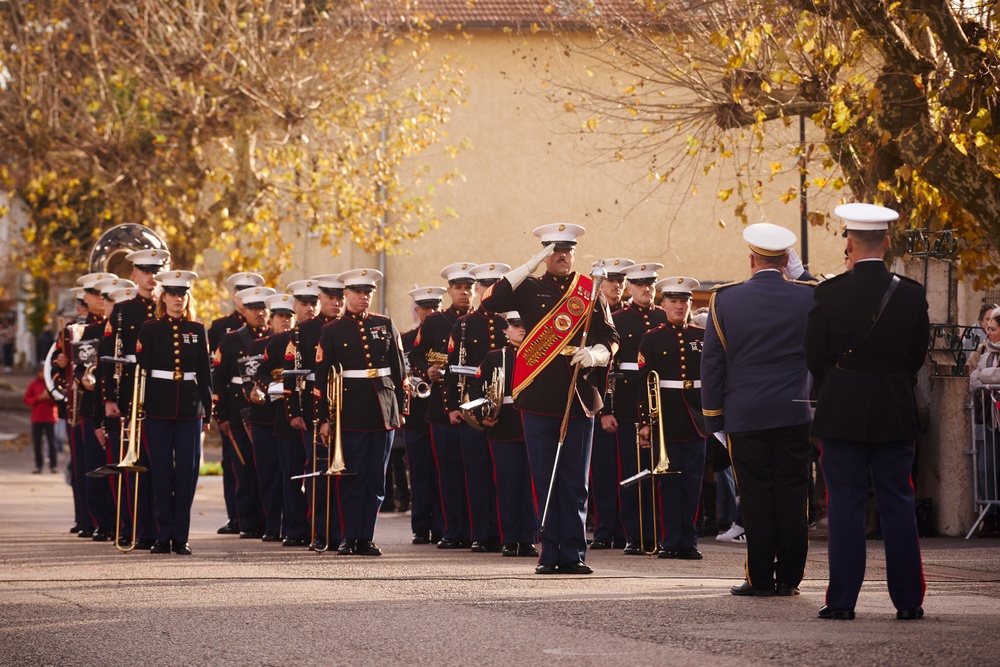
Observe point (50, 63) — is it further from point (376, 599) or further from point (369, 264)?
point (376, 599)

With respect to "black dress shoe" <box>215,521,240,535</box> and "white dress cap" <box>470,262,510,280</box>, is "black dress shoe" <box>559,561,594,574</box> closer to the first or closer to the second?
"white dress cap" <box>470,262,510,280</box>

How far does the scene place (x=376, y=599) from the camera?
984 cm

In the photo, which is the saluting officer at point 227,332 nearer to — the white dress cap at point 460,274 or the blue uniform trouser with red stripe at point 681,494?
the white dress cap at point 460,274

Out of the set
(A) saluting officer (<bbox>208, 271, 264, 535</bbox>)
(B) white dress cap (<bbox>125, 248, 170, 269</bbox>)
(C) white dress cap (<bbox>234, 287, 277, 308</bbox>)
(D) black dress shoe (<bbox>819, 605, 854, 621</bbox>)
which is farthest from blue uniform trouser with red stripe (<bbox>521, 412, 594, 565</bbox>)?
(A) saluting officer (<bbox>208, 271, 264, 535</bbox>)

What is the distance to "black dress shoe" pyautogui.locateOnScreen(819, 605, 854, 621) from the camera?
8461 mm

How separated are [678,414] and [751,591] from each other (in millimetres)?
3869

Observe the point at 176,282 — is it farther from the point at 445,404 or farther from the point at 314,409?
the point at 445,404

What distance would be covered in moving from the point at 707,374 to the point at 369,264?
2685 cm

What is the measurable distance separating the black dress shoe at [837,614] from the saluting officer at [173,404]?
6.46 metres

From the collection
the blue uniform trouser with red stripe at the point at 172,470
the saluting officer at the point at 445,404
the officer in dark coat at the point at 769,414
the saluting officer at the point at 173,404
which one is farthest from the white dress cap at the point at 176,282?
the officer in dark coat at the point at 769,414

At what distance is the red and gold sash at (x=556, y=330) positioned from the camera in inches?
448

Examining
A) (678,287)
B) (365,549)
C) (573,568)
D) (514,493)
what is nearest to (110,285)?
(365,549)

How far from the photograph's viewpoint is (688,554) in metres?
12.9

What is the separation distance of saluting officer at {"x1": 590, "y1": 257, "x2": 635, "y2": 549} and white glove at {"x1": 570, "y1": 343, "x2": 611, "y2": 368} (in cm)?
273
